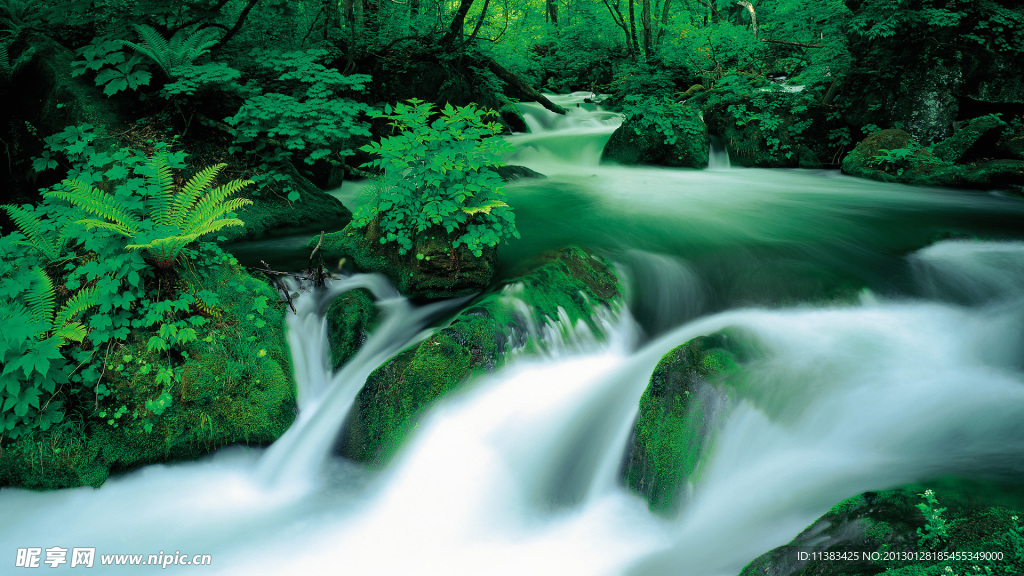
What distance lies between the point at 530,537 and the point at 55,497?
3081 mm

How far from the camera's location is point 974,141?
8.59m

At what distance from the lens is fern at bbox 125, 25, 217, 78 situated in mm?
6219

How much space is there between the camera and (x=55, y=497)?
3.40 meters

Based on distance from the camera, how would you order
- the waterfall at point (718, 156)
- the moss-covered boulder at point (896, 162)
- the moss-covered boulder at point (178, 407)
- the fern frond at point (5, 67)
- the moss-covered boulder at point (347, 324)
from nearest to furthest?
the moss-covered boulder at point (178, 407) < the moss-covered boulder at point (347, 324) < the fern frond at point (5, 67) < the moss-covered boulder at point (896, 162) < the waterfall at point (718, 156)

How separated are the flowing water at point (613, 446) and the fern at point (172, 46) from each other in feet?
13.3

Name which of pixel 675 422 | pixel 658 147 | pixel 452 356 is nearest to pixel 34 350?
pixel 452 356

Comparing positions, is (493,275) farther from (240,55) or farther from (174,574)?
(240,55)

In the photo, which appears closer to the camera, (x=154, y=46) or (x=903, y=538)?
(x=903, y=538)

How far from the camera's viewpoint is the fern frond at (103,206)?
11.4ft

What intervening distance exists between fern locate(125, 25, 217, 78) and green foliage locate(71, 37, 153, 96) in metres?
0.18

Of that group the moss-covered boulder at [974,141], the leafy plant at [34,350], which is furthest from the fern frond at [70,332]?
the moss-covered boulder at [974,141]

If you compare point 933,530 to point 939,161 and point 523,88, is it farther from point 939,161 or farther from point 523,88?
point 523,88

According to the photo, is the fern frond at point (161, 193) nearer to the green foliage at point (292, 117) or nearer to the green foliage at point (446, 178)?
the green foliage at point (446, 178)

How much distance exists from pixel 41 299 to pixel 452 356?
2.65m
